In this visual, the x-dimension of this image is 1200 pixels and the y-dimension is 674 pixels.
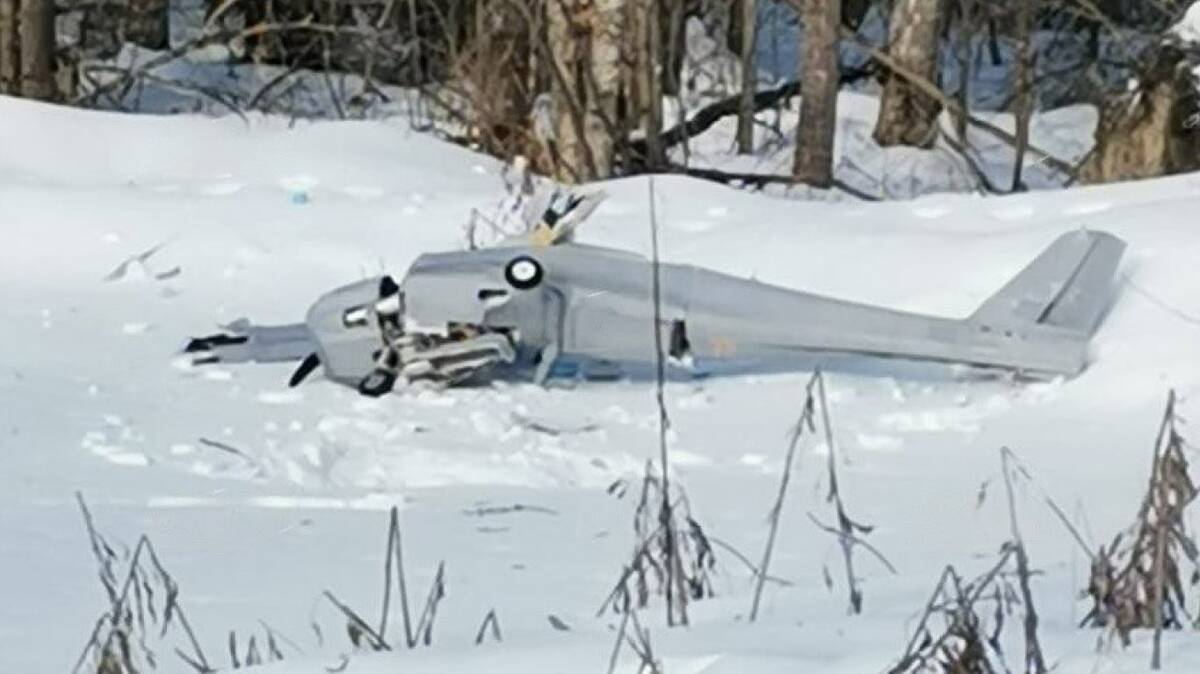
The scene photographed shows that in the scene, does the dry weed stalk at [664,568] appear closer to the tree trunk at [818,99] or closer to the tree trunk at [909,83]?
the tree trunk at [818,99]

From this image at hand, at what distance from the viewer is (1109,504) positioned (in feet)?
19.9

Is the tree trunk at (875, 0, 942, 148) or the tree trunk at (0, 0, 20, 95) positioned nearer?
the tree trunk at (0, 0, 20, 95)

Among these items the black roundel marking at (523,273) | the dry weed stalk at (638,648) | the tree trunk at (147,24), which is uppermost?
the dry weed stalk at (638,648)

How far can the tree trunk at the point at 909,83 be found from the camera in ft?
48.0

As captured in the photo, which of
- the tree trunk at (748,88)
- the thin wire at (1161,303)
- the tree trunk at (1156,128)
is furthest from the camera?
the tree trunk at (748,88)

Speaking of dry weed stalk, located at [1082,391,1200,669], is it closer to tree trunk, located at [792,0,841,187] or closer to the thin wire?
the thin wire

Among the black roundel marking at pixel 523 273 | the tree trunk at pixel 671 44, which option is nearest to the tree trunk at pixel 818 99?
the tree trunk at pixel 671 44

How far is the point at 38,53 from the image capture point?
14.2m

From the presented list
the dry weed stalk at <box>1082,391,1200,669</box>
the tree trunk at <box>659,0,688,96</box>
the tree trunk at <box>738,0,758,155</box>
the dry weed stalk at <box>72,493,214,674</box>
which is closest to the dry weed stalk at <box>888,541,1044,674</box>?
the dry weed stalk at <box>1082,391,1200,669</box>

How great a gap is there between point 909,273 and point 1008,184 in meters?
6.81

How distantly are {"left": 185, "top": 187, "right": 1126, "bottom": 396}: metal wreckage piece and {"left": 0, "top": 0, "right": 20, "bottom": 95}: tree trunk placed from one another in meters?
7.36

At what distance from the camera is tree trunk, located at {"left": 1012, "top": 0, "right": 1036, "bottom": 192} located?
13719 mm

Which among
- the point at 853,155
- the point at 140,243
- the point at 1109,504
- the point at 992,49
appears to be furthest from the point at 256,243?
the point at 992,49

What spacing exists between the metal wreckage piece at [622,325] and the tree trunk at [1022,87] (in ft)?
19.3
